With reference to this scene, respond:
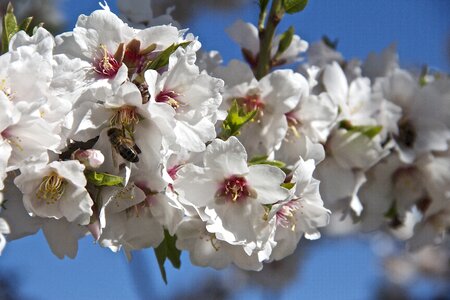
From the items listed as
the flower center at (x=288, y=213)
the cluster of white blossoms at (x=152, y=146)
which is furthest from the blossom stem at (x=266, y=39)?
the flower center at (x=288, y=213)

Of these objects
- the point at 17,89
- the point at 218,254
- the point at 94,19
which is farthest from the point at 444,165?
the point at 17,89

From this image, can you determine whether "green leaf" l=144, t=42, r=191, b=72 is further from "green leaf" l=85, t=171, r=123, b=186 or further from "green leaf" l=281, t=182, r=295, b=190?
"green leaf" l=281, t=182, r=295, b=190

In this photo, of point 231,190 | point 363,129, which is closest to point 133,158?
point 231,190

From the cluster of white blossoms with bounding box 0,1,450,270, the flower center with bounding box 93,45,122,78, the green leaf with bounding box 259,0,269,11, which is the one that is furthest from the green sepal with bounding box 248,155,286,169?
the green leaf with bounding box 259,0,269,11

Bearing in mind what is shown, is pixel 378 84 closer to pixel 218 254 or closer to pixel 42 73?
pixel 218 254

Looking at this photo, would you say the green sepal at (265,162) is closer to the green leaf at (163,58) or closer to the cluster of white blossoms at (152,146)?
the cluster of white blossoms at (152,146)

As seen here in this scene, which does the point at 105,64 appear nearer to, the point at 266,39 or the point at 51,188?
the point at 51,188
